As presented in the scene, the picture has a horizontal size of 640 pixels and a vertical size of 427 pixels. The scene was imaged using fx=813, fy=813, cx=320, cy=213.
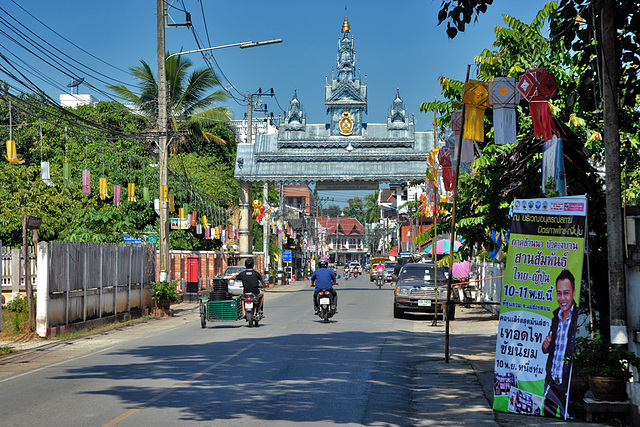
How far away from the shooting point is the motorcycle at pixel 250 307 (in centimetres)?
2212

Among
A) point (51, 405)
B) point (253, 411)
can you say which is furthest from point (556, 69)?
point (51, 405)

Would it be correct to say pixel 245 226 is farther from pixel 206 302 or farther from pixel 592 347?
pixel 592 347

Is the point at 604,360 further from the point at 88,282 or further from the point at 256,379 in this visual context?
the point at 88,282

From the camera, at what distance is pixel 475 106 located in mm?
15586

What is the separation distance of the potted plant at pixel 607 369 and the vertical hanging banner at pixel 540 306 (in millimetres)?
235

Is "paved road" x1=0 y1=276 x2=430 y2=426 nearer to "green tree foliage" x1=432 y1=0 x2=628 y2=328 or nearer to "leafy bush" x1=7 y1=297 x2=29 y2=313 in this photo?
"green tree foliage" x1=432 y1=0 x2=628 y2=328

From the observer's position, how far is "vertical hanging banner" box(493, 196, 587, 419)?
31.3 feet

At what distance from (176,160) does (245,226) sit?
33.8ft

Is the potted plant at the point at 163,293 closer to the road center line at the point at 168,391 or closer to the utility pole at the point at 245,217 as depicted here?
the road center line at the point at 168,391

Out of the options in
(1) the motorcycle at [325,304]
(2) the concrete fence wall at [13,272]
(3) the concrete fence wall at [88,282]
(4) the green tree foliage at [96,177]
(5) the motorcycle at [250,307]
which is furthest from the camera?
(4) the green tree foliage at [96,177]

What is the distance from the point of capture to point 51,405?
10156mm

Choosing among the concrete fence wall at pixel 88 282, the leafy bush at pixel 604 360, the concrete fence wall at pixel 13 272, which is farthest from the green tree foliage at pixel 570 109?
the concrete fence wall at pixel 13 272

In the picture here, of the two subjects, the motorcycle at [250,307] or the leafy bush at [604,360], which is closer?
the leafy bush at [604,360]

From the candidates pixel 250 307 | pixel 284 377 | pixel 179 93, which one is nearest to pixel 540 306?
pixel 284 377
